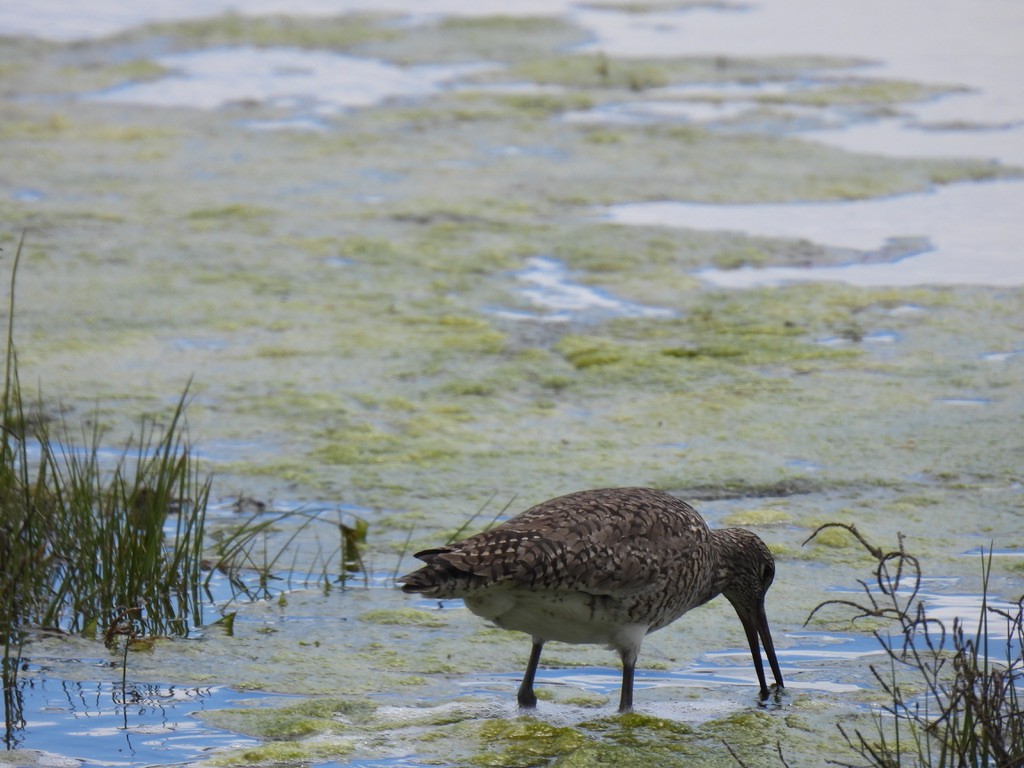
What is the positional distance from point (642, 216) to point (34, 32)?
746cm

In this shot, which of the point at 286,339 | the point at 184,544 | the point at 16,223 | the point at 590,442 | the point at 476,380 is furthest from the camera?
the point at 16,223

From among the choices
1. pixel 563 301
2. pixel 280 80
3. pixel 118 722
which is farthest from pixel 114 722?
pixel 280 80

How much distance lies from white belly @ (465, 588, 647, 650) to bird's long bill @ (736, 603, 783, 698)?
35 cm

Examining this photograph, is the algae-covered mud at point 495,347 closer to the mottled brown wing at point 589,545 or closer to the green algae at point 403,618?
the green algae at point 403,618

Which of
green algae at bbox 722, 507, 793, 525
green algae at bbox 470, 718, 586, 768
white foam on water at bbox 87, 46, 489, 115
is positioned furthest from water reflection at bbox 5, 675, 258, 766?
white foam on water at bbox 87, 46, 489, 115

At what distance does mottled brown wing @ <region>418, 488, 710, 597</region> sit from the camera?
3664mm

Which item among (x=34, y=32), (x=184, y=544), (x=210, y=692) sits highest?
(x=34, y=32)

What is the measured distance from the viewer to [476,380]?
6.68m

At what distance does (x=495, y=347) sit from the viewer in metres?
7.05

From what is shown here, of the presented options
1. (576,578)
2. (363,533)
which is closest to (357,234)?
(363,533)

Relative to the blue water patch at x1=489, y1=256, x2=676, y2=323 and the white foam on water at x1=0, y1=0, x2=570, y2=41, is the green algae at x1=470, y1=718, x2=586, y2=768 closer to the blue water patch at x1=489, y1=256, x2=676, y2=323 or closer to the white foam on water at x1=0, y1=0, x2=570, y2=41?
the blue water patch at x1=489, y1=256, x2=676, y2=323

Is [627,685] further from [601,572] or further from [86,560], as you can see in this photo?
[86,560]

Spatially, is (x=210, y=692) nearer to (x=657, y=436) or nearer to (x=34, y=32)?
(x=657, y=436)

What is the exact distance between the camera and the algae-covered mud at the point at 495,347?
406 cm
